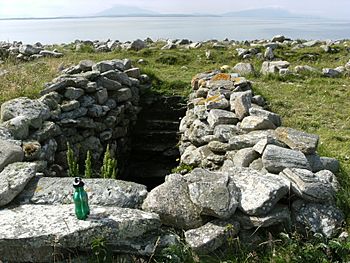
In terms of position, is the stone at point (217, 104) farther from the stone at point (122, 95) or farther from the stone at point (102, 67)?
the stone at point (102, 67)

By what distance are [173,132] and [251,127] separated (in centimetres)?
391

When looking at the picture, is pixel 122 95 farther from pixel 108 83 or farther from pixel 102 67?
pixel 102 67

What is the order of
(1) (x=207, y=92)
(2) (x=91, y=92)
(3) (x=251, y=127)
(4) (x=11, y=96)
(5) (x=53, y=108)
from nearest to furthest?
(3) (x=251, y=127)
(5) (x=53, y=108)
(4) (x=11, y=96)
(2) (x=91, y=92)
(1) (x=207, y=92)

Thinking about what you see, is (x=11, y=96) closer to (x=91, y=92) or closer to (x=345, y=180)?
(x=91, y=92)

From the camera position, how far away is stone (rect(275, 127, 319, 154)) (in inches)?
205

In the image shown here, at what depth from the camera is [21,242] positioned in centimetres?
354

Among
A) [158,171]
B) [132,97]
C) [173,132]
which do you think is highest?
[132,97]

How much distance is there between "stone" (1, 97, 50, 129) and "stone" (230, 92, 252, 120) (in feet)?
10.5

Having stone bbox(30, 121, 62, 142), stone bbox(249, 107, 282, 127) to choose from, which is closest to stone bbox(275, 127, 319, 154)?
stone bbox(249, 107, 282, 127)

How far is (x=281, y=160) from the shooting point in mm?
4715

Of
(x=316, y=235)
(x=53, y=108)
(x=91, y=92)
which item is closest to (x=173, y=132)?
(x=91, y=92)

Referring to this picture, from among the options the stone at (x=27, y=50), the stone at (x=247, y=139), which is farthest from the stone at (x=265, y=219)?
the stone at (x=27, y=50)

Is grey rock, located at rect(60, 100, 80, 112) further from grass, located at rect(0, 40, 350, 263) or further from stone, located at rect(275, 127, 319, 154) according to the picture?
stone, located at rect(275, 127, 319, 154)

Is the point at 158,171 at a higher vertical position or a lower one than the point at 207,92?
lower
